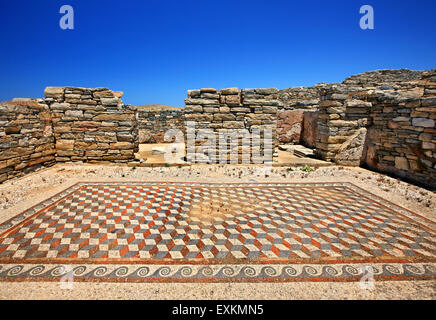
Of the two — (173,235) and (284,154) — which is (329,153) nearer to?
(284,154)

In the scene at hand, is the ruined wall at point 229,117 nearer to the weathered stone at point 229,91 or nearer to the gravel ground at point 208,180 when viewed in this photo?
the weathered stone at point 229,91

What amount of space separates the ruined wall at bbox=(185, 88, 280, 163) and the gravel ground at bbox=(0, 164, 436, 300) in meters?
0.71

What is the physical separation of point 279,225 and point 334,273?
1.23 metres

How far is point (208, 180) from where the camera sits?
6320 mm

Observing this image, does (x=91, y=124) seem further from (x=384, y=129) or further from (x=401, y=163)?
(x=401, y=163)

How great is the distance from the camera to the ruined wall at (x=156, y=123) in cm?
1316

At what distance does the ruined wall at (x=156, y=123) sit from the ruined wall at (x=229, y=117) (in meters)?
5.83

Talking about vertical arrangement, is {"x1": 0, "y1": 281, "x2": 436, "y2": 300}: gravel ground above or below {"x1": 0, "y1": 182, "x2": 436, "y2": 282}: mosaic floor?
below

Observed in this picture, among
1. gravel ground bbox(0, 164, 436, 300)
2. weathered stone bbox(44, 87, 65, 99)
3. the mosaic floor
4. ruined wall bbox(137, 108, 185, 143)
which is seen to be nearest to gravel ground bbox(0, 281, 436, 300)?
gravel ground bbox(0, 164, 436, 300)

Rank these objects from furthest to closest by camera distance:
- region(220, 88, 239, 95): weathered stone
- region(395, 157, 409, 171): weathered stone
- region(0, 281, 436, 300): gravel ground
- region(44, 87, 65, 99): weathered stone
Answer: region(220, 88, 239, 95): weathered stone, region(44, 87, 65, 99): weathered stone, region(395, 157, 409, 171): weathered stone, region(0, 281, 436, 300): gravel ground

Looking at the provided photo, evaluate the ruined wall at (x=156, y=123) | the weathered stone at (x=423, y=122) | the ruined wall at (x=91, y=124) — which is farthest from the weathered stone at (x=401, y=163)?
the ruined wall at (x=156, y=123)

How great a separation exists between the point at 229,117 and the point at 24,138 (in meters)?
6.55

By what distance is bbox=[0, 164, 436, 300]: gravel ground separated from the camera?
2.34 metres

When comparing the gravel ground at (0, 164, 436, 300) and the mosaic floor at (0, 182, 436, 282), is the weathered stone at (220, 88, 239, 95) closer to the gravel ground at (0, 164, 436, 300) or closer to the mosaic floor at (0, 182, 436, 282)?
the gravel ground at (0, 164, 436, 300)
